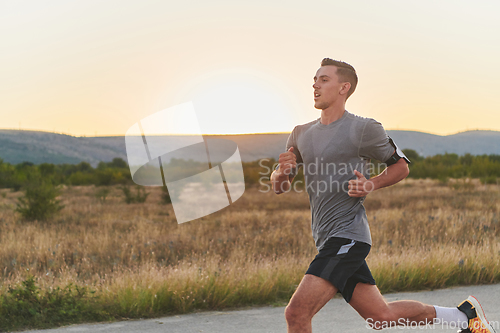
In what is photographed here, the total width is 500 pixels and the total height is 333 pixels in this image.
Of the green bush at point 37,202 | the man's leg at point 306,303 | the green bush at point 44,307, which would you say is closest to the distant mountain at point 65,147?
the green bush at point 37,202

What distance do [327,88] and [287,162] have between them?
0.63 metres

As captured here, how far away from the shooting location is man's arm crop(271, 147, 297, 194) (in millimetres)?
3434

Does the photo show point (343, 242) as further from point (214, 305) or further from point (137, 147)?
point (137, 147)

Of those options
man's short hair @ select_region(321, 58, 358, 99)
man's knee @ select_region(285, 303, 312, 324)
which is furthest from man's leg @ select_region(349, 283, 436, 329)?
man's short hair @ select_region(321, 58, 358, 99)

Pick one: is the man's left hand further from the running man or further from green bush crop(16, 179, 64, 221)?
green bush crop(16, 179, 64, 221)

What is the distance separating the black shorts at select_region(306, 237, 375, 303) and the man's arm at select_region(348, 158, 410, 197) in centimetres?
36

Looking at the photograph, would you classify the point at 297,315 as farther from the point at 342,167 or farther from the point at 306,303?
the point at 342,167

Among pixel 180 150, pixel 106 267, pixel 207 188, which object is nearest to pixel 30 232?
pixel 106 267

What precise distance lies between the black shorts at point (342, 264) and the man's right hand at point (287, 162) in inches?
22.6

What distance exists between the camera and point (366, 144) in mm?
3344

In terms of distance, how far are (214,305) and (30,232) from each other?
10156mm

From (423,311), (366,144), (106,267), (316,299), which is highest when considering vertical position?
(366,144)

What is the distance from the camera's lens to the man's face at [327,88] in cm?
350

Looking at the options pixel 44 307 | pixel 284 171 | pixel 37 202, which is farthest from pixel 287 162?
pixel 37 202
